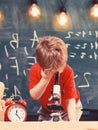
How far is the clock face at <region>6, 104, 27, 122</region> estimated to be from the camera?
7.89 ft

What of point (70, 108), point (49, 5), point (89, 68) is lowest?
point (70, 108)

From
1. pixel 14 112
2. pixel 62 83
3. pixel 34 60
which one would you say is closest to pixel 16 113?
pixel 14 112

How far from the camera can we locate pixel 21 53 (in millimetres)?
4074

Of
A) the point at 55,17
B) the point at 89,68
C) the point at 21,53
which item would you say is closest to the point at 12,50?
the point at 21,53

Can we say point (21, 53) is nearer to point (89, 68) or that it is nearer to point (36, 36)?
point (36, 36)

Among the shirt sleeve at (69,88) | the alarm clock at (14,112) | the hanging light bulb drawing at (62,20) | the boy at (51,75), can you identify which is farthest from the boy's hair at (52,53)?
the hanging light bulb drawing at (62,20)

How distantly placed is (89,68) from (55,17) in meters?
0.75

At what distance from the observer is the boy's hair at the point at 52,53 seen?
103 inches

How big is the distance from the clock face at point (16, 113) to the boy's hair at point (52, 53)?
0.40 metres

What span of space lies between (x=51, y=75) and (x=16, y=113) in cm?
39

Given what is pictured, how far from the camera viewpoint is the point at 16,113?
2.54 m

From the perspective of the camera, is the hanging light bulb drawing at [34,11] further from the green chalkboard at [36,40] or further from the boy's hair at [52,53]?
the boy's hair at [52,53]

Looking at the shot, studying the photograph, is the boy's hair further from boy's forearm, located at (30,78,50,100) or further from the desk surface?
the desk surface

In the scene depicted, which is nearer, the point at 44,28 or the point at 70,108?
the point at 70,108
